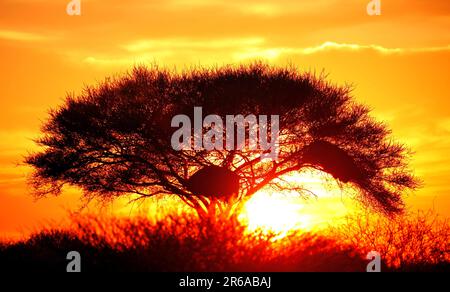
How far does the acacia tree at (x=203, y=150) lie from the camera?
106 feet

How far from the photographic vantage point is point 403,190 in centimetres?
3500

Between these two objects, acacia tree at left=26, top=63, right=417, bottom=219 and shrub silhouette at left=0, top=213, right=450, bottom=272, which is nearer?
shrub silhouette at left=0, top=213, right=450, bottom=272

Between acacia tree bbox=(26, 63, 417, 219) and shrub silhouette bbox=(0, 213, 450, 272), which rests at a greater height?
acacia tree bbox=(26, 63, 417, 219)

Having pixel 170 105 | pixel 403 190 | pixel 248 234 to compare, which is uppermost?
pixel 170 105

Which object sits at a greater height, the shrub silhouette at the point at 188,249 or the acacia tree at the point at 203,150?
the acacia tree at the point at 203,150

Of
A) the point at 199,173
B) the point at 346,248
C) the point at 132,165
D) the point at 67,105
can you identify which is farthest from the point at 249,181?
the point at 346,248

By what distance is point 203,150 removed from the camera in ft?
105

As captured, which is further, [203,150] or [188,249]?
[203,150]

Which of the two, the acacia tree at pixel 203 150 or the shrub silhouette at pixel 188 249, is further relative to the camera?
the acacia tree at pixel 203 150

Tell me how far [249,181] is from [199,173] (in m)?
2.38

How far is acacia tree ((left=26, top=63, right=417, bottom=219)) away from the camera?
32375 mm
